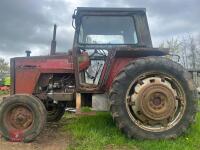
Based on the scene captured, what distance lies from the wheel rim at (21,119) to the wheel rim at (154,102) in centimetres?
170

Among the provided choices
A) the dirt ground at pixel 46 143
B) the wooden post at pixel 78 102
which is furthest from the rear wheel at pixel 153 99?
the dirt ground at pixel 46 143

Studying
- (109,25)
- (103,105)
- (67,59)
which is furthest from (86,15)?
(103,105)

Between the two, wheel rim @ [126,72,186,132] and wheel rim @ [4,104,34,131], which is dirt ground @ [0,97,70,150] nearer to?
wheel rim @ [4,104,34,131]

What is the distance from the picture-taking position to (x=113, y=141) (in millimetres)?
6129

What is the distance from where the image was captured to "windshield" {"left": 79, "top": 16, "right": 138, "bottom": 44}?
683 cm

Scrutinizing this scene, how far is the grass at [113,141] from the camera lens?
18.9 feet

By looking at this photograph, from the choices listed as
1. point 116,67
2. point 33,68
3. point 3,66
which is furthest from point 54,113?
point 3,66

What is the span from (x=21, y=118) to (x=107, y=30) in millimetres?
2246

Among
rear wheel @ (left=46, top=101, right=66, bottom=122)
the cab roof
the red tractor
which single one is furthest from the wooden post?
rear wheel @ (left=46, top=101, right=66, bottom=122)

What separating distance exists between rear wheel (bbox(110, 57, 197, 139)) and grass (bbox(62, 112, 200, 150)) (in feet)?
0.57

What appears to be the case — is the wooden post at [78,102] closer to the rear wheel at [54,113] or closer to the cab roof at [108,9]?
the cab roof at [108,9]

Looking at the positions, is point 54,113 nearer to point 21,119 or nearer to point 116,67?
point 21,119

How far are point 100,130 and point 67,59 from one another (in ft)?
4.79

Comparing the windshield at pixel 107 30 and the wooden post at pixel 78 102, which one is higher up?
the windshield at pixel 107 30
